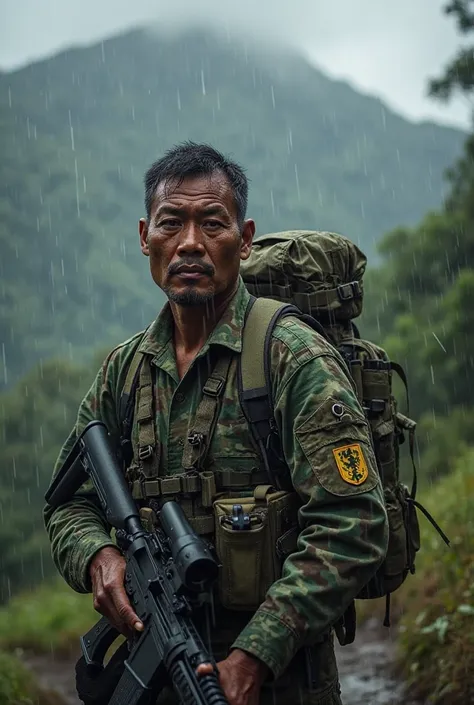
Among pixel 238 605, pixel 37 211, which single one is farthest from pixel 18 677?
pixel 37 211

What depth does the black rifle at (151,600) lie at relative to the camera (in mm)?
2275

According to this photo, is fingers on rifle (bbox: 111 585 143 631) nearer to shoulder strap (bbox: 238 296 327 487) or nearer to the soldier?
the soldier

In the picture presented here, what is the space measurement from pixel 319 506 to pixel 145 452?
63 centimetres

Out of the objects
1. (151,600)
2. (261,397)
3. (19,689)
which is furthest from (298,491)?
(19,689)

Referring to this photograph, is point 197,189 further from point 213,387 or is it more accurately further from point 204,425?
point 204,425

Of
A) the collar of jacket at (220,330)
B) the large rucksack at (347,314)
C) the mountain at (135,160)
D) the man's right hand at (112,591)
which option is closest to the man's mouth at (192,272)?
the collar of jacket at (220,330)

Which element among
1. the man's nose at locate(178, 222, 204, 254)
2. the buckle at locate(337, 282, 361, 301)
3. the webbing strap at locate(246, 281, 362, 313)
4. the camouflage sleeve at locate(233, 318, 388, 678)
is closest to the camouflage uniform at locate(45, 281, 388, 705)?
the camouflage sleeve at locate(233, 318, 388, 678)

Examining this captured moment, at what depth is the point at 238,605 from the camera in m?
2.52

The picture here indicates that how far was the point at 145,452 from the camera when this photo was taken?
2738mm

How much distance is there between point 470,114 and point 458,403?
7.49 meters

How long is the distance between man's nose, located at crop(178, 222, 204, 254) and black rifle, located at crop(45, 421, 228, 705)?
0.70 m

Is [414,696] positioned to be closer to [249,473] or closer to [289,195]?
[249,473]

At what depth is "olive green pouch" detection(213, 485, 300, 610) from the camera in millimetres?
2477

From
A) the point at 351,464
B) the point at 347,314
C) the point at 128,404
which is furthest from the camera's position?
the point at 347,314
